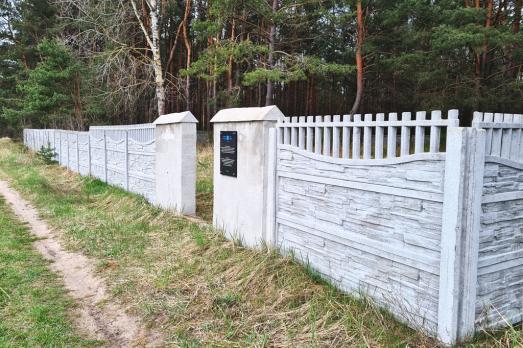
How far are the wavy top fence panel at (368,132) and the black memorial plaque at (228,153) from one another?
0.88 metres

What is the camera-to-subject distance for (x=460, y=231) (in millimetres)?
2604

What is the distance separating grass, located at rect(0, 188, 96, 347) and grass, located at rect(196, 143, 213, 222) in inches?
103

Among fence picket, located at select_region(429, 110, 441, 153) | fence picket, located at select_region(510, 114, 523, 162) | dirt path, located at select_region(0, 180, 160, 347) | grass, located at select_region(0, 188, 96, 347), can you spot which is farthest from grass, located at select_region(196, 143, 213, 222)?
fence picket, located at select_region(510, 114, 523, 162)

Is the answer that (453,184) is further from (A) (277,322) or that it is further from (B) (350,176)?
(A) (277,322)

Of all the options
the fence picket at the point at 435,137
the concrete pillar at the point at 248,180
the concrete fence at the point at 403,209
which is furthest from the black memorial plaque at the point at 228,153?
the fence picket at the point at 435,137

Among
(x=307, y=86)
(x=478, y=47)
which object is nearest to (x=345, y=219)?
(x=478, y=47)

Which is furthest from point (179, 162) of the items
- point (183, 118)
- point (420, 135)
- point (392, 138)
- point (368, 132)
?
point (420, 135)

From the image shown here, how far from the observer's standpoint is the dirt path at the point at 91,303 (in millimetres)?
3248

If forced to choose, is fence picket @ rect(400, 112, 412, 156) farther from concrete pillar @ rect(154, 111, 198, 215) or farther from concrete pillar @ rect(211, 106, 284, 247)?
concrete pillar @ rect(154, 111, 198, 215)

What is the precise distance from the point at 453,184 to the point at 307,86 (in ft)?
67.6

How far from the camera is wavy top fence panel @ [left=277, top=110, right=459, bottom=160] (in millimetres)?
2814

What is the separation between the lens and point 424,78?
552 inches

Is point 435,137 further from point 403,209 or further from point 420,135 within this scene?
point 403,209

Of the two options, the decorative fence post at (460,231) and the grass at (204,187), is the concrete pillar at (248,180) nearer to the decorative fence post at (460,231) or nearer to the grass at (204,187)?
the grass at (204,187)
